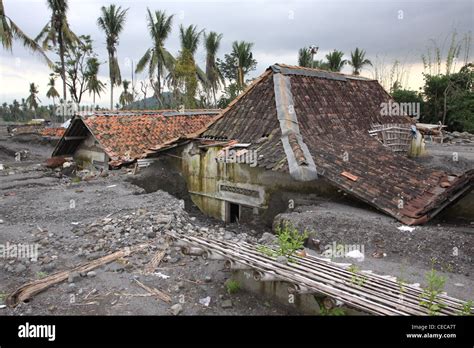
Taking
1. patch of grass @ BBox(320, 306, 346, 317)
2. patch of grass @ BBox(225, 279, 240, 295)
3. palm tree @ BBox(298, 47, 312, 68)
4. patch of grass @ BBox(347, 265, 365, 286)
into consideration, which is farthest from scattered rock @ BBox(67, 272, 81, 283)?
palm tree @ BBox(298, 47, 312, 68)

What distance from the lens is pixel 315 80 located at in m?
13.0

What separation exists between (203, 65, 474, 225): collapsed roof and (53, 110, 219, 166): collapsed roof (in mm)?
4173

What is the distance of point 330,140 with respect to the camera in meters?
10.7

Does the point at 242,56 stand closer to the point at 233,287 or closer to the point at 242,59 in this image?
the point at 242,59

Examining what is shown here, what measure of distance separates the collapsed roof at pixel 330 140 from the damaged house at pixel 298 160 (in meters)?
0.03

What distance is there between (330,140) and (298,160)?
2.75 meters

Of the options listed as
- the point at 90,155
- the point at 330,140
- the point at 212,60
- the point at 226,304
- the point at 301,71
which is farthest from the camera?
the point at 212,60

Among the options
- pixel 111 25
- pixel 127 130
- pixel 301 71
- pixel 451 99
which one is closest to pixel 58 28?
pixel 111 25

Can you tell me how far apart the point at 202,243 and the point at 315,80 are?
9.54 metres

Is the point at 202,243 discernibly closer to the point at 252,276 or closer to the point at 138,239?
the point at 252,276

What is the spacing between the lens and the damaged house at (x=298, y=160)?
8156 mm

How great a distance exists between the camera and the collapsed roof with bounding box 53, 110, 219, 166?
1489 centimetres

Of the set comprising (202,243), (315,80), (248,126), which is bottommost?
(202,243)
